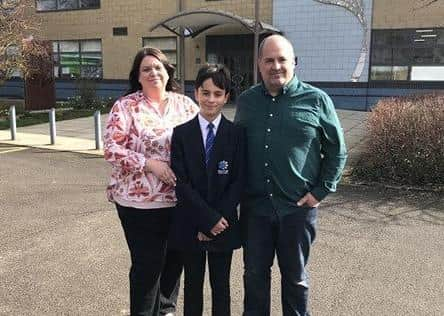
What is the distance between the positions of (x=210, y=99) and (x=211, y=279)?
3.46 feet

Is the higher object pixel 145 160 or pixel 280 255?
pixel 145 160

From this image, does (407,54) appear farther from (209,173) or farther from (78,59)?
(209,173)

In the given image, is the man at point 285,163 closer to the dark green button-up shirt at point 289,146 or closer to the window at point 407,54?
the dark green button-up shirt at point 289,146

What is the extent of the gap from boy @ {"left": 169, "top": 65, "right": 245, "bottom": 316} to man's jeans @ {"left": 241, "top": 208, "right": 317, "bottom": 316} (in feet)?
0.47

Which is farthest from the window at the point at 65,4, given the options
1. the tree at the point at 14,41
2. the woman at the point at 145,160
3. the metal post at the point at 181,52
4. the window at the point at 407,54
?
the woman at the point at 145,160

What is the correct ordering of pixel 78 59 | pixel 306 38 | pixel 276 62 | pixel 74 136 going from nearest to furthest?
pixel 276 62 → pixel 74 136 → pixel 306 38 → pixel 78 59

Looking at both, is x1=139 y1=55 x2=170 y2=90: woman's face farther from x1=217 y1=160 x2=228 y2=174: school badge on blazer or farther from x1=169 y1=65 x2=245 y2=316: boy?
x1=217 y1=160 x2=228 y2=174: school badge on blazer

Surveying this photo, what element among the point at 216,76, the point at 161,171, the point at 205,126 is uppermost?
the point at 216,76

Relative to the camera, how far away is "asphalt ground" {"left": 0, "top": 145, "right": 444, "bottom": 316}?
3.53 m

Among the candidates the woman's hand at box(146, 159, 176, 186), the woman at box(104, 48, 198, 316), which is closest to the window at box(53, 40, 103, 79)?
the woman at box(104, 48, 198, 316)

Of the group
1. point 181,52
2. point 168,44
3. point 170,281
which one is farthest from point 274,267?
point 168,44

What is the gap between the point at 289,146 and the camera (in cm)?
258

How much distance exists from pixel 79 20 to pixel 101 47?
76.4 inches

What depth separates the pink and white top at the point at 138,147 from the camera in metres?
2.70
